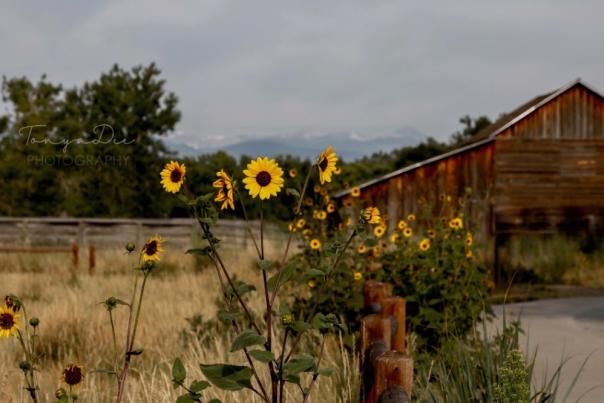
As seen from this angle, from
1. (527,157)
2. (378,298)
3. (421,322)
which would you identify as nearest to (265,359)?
(378,298)

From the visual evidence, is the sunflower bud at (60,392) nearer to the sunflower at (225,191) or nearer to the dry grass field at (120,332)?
the sunflower at (225,191)

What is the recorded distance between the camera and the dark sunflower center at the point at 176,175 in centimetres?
320

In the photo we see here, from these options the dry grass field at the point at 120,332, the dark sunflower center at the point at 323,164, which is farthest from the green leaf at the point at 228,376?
the dry grass field at the point at 120,332

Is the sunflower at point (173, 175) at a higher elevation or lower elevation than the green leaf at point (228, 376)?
higher

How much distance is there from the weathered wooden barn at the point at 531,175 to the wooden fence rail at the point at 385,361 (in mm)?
13787

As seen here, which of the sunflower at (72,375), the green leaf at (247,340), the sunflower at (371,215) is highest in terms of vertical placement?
the sunflower at (371,215)

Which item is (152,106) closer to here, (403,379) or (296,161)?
(296,161)

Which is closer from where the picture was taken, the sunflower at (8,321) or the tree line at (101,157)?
the sunflower at (8,321)

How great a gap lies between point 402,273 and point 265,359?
4249 millimetres

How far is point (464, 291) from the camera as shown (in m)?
6.88

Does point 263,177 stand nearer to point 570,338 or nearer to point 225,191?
point 225,191

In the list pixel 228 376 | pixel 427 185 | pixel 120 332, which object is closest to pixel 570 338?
pixel 120 332

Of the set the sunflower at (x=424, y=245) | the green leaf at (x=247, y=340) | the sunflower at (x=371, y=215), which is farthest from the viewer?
the sunflower at (x=424, y=245)

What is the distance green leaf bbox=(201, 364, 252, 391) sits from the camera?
10.4ft
